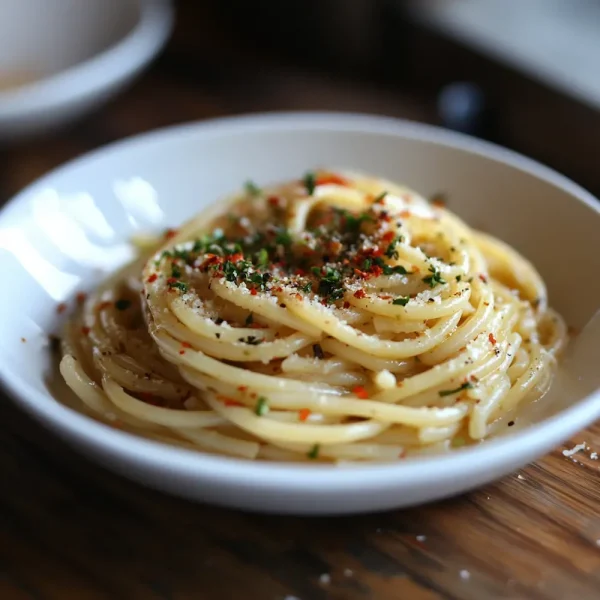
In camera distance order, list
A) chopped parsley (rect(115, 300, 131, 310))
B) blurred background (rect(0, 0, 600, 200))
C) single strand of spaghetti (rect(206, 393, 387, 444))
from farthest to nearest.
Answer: blurred background (rect(0, 0, 600, 200))
chopped parsley (rect(115, 300, 131, 310))
single strand of spaghetti (rect(206, 393, 387, 444))

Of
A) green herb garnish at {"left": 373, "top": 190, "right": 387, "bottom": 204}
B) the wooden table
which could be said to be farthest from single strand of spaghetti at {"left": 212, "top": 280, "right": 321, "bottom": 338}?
green herb garnish at {"left": 373, "top": 190, "right": 387, "bottom": 204}

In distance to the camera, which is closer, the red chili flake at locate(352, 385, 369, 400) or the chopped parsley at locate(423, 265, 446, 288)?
the red chili flake at locate(352, 385, 369, 400)

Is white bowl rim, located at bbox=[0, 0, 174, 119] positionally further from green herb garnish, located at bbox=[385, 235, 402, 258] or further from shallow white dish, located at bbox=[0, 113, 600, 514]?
green herb garnish, located at bbox=[385, 235, 402, 258]

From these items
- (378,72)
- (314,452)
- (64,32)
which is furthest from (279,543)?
(378,72)

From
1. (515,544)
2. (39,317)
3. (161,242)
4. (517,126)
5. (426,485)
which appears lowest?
(39,317)

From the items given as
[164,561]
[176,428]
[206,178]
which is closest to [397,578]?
[164,561]

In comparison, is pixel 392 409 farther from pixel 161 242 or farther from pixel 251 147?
pixel 251 147

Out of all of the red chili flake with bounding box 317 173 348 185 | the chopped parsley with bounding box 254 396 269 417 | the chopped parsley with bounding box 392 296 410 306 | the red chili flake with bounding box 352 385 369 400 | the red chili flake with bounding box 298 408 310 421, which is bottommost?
the chopped parsley with bounding box 254 396 269 417

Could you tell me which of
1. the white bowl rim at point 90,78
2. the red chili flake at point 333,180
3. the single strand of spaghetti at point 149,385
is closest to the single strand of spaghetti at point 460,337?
the single strand of spaghetti at point 149,385
